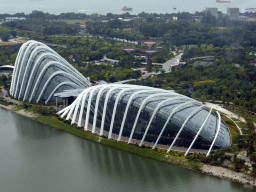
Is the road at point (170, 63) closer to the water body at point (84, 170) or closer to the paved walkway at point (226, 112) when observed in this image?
the paved walkway at point (226, 112)

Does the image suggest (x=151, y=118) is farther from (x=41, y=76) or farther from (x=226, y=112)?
(x=41, y=76)

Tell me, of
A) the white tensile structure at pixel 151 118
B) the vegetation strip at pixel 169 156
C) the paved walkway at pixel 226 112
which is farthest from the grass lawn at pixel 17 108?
the paved walkway at pixel 226 112

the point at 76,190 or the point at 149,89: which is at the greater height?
the point at 149,89

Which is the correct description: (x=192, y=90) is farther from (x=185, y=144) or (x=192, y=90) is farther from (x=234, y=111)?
(x=185, y=144)

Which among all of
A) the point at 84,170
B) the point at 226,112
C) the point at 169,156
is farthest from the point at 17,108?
the point at 226,112

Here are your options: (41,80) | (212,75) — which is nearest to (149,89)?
(41,80)

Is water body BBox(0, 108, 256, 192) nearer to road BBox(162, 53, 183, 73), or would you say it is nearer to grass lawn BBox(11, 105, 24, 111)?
grass lawn BBox(11, 105, 24, 111)
